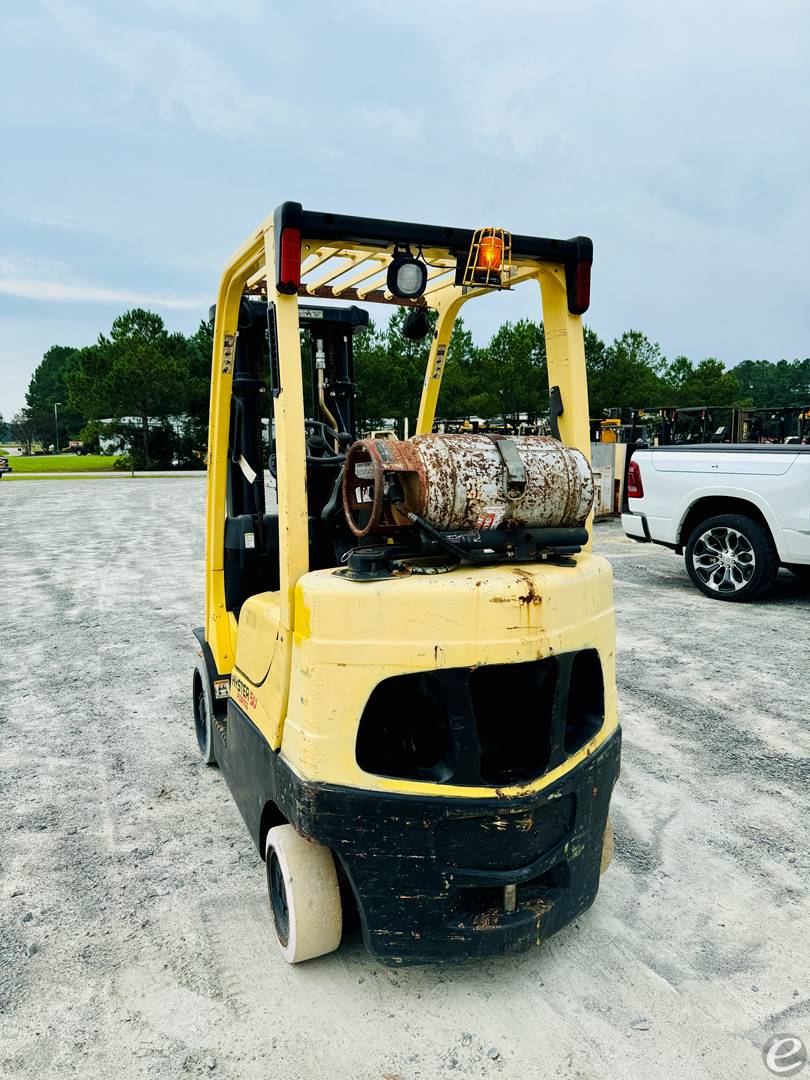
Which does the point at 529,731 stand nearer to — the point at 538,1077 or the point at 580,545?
the point at 580,545

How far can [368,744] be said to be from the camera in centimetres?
276

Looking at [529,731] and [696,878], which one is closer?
[529,731]

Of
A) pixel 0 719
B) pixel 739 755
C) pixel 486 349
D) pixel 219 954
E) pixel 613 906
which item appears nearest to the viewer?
pixel 219 954

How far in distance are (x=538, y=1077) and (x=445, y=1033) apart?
315mm

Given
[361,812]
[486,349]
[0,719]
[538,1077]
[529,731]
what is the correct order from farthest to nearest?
[486,349], [0,719], [529,731], [361,812], [538,1077]

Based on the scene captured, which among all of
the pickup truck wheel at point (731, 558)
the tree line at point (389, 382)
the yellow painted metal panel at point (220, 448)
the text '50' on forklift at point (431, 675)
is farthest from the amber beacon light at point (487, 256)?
the tree line at point (389, 382)

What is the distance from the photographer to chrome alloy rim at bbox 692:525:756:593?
828 cm

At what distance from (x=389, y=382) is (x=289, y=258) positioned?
3505 centimetres

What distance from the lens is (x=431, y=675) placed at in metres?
2.44

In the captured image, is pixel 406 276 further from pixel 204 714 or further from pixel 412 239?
pixel 204 714

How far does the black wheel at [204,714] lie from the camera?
411cm

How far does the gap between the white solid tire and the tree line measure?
102 feet

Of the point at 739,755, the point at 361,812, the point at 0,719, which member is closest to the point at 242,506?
the point at 361,812

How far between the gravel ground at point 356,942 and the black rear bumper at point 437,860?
258 millimetres
